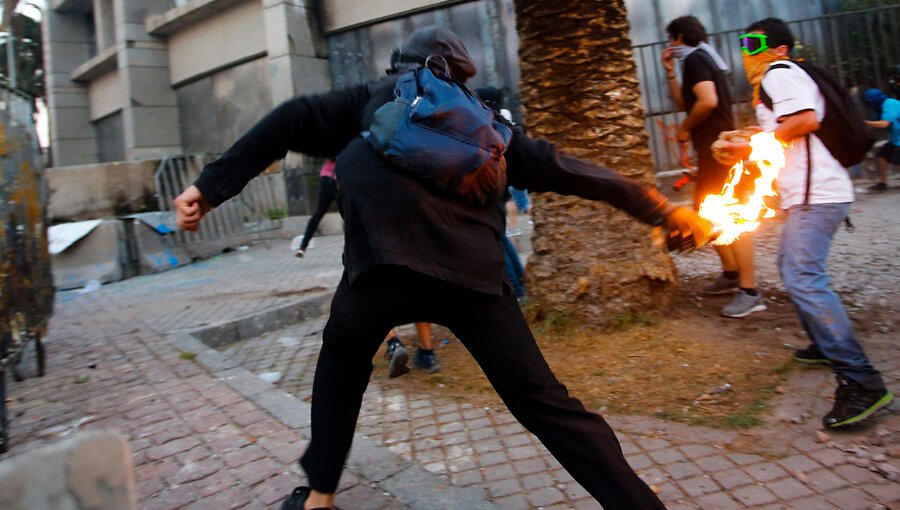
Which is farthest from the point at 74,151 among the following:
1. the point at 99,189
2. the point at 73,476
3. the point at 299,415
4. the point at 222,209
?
the point at 73,476

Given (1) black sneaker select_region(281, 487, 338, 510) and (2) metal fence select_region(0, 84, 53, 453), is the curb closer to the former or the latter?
(1) black sneaker select_region(281, 487, 338, 510)

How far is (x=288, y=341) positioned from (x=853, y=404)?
4.27m

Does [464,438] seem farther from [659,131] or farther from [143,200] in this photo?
[143,200]

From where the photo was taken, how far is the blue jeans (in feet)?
10.0

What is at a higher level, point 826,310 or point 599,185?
point 599,185

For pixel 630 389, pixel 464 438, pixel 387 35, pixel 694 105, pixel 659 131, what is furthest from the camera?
pixel 387 35

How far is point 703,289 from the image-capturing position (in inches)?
201

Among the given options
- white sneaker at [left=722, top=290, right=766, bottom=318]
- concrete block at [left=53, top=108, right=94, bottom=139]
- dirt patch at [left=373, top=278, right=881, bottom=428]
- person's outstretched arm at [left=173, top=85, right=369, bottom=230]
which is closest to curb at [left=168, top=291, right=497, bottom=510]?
dirt patch at [left=373, top=278, right=881, bottom=428]

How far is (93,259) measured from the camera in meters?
9.84

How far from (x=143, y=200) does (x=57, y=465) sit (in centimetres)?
1116

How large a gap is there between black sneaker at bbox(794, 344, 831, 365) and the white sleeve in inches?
51.1

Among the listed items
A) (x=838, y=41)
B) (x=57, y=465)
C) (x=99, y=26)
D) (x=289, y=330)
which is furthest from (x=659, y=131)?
(x=99, y=26)

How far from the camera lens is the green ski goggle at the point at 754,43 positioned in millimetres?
3512

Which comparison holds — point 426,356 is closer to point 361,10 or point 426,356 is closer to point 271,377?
point 271,377
